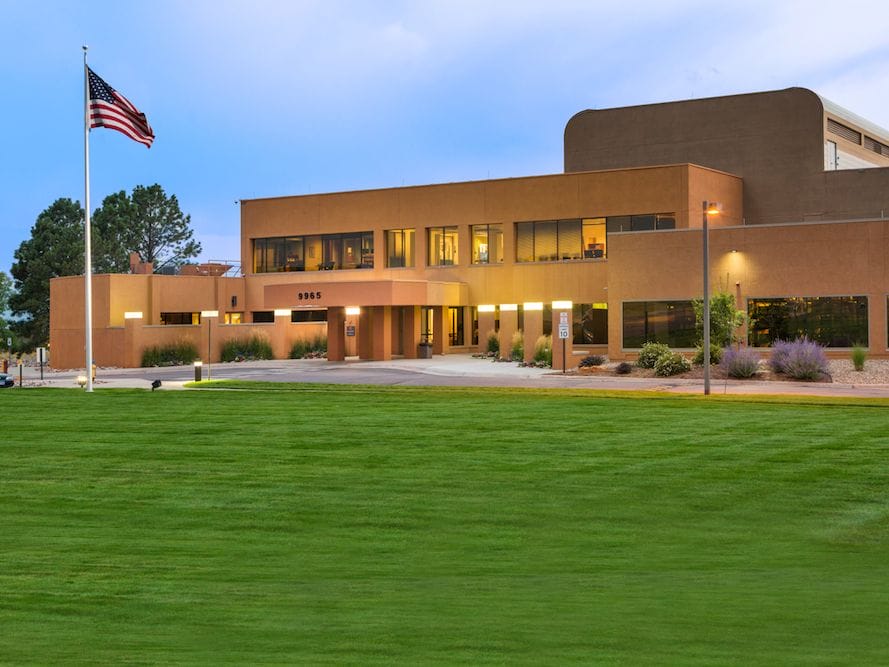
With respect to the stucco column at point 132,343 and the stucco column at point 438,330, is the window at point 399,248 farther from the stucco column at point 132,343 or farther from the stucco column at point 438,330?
the stucco column at point 132,343

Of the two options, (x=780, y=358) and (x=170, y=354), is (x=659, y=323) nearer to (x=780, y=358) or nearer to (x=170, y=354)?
(x=780, y=358)

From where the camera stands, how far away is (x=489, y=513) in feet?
52.9

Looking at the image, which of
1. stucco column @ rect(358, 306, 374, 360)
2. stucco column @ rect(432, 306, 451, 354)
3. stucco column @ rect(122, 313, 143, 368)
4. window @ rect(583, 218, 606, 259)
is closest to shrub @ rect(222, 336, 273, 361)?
stucco column @ rect(122, 313, 143, 368)

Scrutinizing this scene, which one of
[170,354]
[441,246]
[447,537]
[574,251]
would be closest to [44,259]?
[170,354]

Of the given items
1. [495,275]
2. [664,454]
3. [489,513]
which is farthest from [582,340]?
[489,513]

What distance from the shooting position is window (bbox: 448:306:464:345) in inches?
2635

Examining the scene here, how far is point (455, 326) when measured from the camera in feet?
221

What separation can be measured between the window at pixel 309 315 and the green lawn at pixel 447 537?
4288 centimetres

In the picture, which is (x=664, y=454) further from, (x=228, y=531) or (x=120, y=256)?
(x=120, y=256)

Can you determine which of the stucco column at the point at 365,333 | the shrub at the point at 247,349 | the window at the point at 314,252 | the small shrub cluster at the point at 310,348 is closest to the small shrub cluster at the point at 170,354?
the shrub at the point at 247,349

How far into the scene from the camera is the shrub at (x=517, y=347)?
187 ft

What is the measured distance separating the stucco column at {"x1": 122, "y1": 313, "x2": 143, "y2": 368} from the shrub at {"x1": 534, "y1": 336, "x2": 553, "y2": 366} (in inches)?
811

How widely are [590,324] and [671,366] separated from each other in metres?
16.4

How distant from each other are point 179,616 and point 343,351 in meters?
51.3
